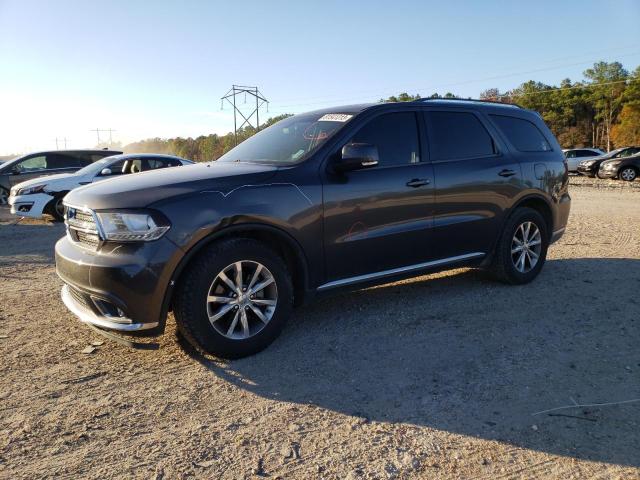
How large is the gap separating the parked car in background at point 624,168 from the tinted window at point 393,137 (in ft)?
68.8

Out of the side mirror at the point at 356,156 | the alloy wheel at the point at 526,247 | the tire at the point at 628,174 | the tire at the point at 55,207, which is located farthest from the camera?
the tire at the point at 628,174

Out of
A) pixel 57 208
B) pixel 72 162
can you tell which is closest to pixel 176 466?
pixel 57 208

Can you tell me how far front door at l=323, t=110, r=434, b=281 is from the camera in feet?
13.2

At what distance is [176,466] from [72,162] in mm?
13622

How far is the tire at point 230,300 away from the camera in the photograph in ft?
11.2

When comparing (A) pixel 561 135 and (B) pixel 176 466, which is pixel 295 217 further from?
(A) pixel 561 135

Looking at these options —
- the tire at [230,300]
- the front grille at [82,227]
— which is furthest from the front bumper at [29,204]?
the tire at [230,300]

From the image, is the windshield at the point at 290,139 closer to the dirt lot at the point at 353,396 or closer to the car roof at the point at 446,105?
the car roof at the point at 446,105

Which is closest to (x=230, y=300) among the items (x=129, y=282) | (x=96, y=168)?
(x=129, y=282)

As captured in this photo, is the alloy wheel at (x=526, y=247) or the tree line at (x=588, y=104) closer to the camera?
the alloy wheel at (x=526, y=247)

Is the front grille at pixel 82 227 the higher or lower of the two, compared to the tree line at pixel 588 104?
lower

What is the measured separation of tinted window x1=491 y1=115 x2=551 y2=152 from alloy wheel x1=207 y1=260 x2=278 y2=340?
3269 mm

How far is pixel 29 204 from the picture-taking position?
1091 cm

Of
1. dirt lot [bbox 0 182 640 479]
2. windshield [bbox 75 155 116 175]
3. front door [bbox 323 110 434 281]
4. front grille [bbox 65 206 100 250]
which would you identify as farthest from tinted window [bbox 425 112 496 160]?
windshield [bbox 75 155 116 175]
